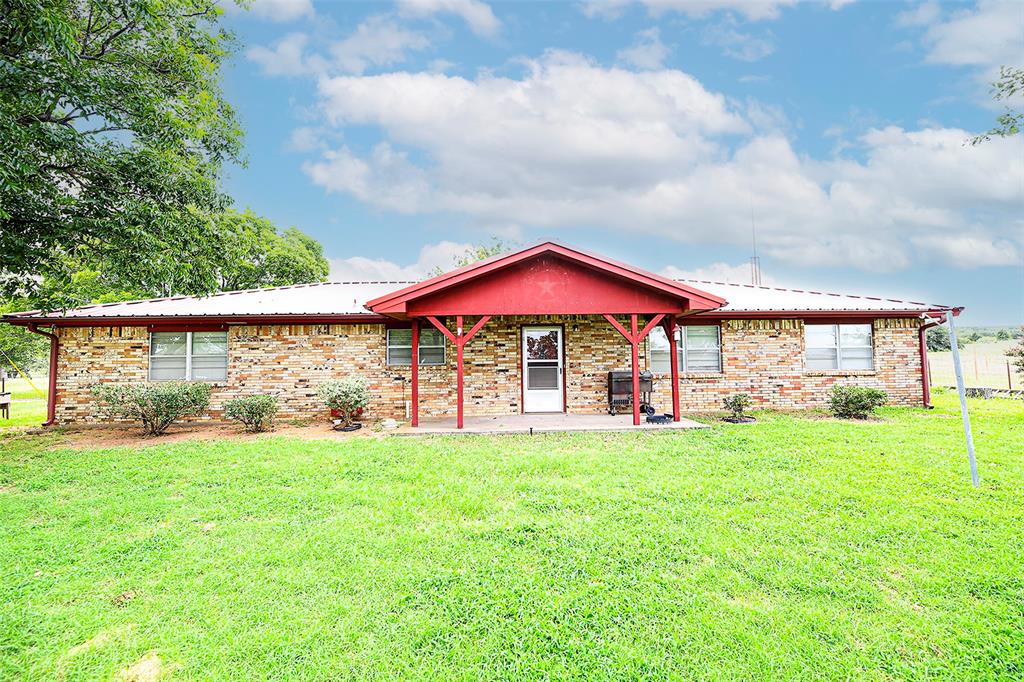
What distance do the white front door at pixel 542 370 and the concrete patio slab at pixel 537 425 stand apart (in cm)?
67

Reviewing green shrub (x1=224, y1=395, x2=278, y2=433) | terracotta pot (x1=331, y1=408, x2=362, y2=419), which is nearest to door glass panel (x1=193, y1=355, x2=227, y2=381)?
green shrub (x1=224, y1=395, x2=278, y2=433)

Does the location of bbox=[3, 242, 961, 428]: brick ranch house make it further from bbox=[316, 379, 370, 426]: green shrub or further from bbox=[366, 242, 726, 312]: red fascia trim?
bbox=[316, 379, 370, 426]: green shrub

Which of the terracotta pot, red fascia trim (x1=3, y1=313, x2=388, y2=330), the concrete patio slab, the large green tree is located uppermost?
the large green tree

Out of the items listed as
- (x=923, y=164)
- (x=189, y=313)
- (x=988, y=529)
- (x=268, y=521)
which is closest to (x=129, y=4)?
(x=189, y=313)

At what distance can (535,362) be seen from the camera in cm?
1168

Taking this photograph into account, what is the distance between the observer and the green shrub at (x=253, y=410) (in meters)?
9.66

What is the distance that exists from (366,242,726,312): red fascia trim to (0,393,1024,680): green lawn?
355cm

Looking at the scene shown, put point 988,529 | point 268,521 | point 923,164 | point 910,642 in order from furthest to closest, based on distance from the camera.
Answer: point 923,164
point 268,521
point 988,529
point 910,642

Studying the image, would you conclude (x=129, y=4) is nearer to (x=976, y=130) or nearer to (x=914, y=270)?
(x=976, y=130)

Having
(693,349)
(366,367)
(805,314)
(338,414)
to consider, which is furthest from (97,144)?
(805,314)

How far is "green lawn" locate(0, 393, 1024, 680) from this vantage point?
2748mm

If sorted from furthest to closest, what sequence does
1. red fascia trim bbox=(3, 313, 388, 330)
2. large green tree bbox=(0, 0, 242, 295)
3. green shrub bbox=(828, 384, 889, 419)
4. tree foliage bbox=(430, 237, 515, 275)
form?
tree foliage bbox=(430, 237, 515, 275)
red fascia trim bbox=(3, 313, 388, 330)
green shrub bbox=(828, 384, 889, 419)
large green tree bbox=(0, 0, 242, 295)

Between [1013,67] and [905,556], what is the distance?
50.3 ft

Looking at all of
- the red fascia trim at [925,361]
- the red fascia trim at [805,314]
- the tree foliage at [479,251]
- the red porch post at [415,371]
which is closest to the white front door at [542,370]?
the red porch post at [415,371]
